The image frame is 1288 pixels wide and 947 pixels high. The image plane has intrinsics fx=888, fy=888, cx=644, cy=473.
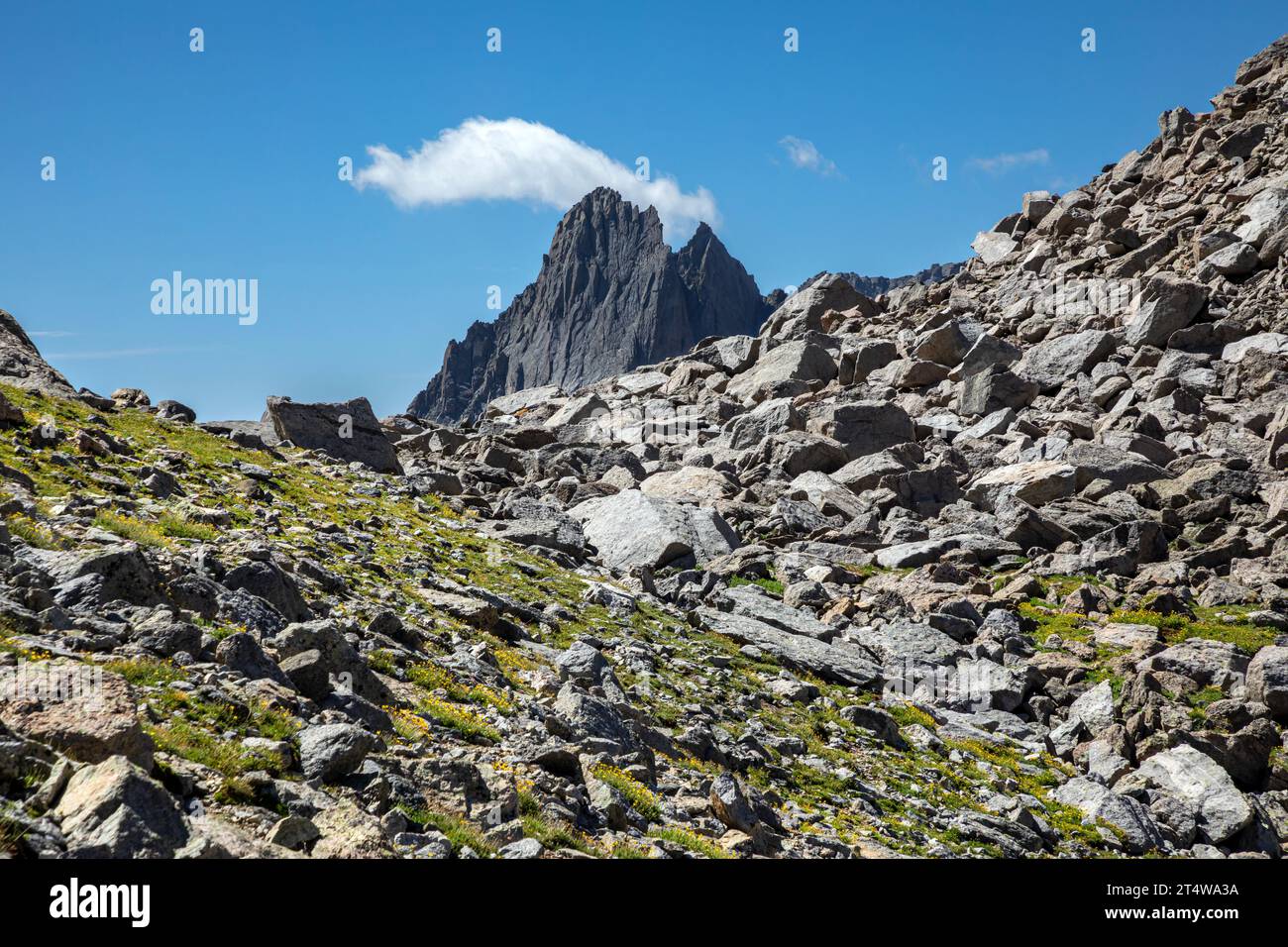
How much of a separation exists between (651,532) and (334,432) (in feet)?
59.7

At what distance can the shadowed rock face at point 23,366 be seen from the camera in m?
34.0

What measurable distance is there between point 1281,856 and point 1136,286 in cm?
5527

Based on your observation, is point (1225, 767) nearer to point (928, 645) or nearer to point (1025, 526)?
Result: point (928, 645)

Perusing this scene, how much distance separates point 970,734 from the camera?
25672mm

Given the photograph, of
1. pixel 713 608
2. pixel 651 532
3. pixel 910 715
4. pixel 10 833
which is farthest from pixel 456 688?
pixel 651 532

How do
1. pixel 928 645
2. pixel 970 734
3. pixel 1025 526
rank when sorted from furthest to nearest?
pixel 1025 526
pixel 928 645
pixel 970 734

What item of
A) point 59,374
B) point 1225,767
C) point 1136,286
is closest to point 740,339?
point 1136,286

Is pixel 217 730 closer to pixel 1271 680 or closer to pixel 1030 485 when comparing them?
pixel 1271 680

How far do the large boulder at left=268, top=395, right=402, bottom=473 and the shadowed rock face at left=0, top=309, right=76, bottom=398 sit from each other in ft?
35.4

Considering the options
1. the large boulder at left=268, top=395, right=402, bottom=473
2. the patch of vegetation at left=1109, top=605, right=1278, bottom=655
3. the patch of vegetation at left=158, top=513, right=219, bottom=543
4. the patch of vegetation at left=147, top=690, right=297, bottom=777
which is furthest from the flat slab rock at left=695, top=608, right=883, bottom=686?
the large boulder at left=268, top=395, right=402, bottom=473

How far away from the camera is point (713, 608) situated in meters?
32.7

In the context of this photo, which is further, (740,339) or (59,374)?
(740,339)

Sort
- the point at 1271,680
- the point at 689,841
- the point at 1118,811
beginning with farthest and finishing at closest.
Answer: the point at 1271,680
the point at 1118,811
the point at 689,841

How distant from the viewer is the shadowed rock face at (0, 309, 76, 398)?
34.0 meters
